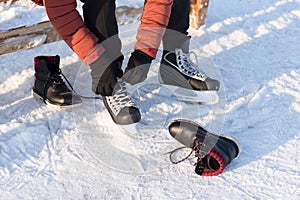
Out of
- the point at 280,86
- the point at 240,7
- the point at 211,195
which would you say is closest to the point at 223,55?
the point at 280,86

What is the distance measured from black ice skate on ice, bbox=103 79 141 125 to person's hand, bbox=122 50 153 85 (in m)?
0.05

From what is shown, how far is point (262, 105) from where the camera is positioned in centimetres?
197

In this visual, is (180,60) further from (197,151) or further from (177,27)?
(197,151)

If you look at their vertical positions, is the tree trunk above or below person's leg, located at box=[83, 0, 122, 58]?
below

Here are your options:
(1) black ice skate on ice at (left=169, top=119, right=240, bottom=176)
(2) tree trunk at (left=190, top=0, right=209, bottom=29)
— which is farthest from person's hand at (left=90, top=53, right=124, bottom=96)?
(2) tree trunk at (left=190, top=0, right=209, bottom=29)

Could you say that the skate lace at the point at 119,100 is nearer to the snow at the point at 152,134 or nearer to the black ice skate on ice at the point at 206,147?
the snow at the point at 152,134

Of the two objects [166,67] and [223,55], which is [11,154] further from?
[223,55]

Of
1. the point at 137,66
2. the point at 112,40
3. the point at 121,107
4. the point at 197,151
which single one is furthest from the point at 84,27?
the point at 197,151

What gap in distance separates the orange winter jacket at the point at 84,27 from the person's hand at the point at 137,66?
24mm

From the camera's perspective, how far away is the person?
1.57 m

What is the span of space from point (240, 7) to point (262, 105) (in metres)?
1.01

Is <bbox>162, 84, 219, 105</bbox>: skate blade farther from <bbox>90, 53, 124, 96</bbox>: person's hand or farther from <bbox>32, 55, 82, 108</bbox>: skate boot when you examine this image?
<bbox>32, 55, 82, 108</bbox>: skate boot

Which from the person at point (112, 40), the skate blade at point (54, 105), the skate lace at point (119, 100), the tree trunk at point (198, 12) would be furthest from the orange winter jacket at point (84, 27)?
the tree trunk at point (198, 12)

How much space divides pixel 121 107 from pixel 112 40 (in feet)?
0.91
